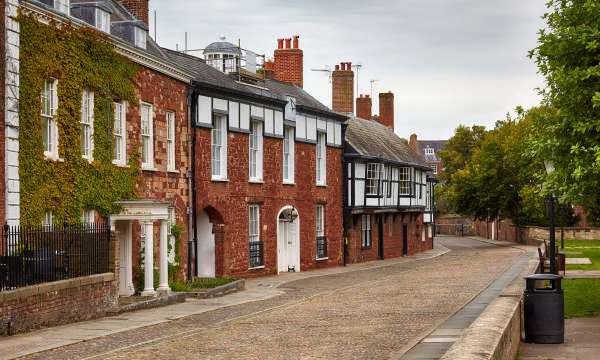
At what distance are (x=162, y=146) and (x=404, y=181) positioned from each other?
28.0 meters

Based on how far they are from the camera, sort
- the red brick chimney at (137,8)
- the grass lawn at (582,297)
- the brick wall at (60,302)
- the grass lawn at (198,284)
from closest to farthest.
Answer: the brick wall at (60,302) → the grass lawn at (582,297) → the grass lawn at (198,284) → the red brick chimney at (137,8)

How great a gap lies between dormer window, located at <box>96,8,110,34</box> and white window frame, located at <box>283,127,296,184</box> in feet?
48.2

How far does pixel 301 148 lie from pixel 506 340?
2920cm

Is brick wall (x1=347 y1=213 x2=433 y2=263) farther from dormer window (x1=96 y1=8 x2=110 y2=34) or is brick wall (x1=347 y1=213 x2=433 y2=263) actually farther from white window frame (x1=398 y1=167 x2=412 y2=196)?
dormer window (x1=96 y1=8 x2=110 y2=34)

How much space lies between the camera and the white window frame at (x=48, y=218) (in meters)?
23.1

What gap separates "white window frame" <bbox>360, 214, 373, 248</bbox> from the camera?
50.1 meters

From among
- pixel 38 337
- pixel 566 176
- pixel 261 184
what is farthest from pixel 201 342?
pixel 261 184

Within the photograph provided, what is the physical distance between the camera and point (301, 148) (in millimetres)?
42000

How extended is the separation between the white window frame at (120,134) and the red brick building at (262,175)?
5.40 metres

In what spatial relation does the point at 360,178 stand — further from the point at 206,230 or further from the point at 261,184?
the point at 206,230

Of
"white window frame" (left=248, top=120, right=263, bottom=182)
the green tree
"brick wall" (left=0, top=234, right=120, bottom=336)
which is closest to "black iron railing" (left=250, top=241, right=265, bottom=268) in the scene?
"white window frame" (left=248, top=120, right=263, bottom=182)

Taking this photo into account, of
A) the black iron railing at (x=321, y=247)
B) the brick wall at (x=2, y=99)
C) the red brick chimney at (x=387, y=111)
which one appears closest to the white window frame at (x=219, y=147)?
the black iron railing at (x=321, y=247)

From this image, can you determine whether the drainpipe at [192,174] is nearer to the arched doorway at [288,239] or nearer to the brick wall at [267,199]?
the brick wall at [267,199]

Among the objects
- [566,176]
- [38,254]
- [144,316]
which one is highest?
[566,176]
